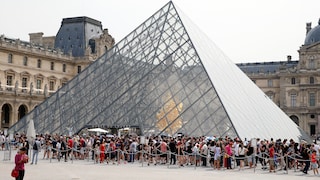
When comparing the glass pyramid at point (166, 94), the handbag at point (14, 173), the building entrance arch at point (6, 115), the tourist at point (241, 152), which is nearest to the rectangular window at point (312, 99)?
the building entrance arch at point (6, 115)

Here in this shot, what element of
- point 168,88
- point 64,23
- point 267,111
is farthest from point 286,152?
point 64,23

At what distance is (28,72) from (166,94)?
3164cm

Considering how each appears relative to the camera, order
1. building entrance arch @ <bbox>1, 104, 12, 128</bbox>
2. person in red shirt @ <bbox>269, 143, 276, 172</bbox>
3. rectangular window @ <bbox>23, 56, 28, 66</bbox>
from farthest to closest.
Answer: rectangular window @ <bbox>23, 56, 28, 66</bbox> → building entrance arch @ <bbox>1, 104, 12, 128</bbox> → person in red shirt @ <bbox>269, 143, 276, 172</bbox>

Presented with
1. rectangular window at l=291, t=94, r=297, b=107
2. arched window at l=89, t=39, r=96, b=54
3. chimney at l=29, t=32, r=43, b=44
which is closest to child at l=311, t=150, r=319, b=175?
arched window at l=89, t=39, r=96, b=54

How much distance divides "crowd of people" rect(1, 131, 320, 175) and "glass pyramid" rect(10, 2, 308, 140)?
1.39 m

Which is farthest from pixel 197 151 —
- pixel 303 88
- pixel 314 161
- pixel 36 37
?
pixel 303 88

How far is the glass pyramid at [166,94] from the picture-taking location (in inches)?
753

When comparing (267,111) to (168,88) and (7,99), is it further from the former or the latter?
(7,99)

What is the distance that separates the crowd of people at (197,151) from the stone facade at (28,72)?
92.8 feet

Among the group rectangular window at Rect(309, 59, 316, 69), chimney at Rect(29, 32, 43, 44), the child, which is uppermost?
chimney at Rect(29, 32, 43, 44)

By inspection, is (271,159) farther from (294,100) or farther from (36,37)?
(294,100)

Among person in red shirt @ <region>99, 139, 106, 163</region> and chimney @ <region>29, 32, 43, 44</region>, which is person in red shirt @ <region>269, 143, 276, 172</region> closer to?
person in red shirt @ <region>99, 139, 106, 163</region>

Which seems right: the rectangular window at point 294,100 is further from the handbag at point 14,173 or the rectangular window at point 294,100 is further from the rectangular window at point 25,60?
the handbag at point 14,173

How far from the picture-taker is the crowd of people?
603 inches
